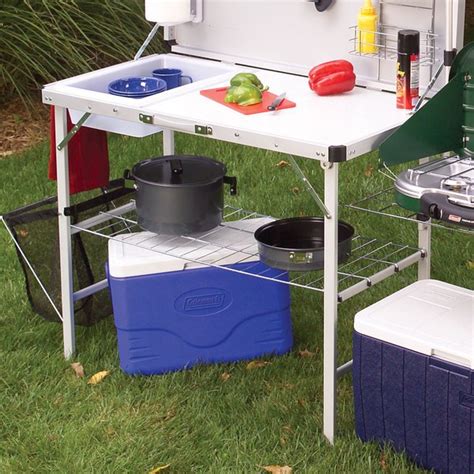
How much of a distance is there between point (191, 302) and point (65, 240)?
49 centimetres

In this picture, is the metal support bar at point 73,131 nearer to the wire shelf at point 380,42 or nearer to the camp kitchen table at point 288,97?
the camp kitchen table at point 288,97

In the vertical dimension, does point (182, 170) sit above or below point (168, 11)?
below

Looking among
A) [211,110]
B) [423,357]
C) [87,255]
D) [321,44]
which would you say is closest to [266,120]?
[211,110]

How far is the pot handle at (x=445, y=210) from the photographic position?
3.15 m

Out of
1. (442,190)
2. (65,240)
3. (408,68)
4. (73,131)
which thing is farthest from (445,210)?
(65,240)

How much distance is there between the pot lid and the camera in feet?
13.8

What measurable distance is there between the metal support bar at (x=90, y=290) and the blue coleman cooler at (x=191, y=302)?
10.3 inches

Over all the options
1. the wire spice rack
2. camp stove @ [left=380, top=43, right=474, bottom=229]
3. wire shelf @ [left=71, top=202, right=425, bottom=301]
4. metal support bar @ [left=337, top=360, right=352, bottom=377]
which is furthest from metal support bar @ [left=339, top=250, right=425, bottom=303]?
the wire spice rack

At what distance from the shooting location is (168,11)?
427 cm

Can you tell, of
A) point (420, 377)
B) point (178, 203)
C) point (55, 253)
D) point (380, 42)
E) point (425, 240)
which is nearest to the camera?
point (420, 377)

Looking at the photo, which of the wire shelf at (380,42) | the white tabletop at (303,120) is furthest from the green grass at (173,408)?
the wire shelf at (380,42)

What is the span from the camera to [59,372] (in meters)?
4.21

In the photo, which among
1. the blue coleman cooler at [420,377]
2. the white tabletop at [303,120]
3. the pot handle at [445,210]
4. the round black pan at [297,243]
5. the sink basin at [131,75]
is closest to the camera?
the pot handle at [445,210]

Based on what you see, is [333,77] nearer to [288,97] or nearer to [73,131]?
[288,97]
